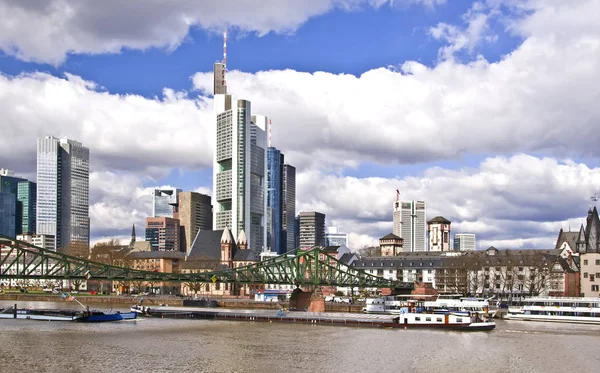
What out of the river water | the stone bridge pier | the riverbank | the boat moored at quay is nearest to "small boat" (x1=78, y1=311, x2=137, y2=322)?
the river water

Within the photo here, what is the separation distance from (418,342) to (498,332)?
16.2 metres

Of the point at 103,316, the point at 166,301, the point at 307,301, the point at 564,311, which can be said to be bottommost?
the point at 166,301

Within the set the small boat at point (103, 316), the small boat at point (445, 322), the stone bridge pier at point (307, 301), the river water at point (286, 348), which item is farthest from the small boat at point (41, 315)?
the small boat at point (445, 322)

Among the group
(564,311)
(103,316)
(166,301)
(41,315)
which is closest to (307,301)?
(103,316)

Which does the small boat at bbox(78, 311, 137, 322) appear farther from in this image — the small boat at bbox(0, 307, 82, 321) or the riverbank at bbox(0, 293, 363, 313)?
the riverbank at bbox(0, 293, 363, 313)

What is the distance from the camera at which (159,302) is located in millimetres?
159750

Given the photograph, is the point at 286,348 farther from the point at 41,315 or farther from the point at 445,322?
the point at 41,315

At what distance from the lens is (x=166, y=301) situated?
523 ft

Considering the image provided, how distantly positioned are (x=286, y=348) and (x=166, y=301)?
91.2 metres

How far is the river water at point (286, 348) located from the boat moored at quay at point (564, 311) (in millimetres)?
7848

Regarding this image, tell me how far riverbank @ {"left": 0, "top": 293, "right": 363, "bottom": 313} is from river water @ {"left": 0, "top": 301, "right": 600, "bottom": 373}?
4246 centimetres

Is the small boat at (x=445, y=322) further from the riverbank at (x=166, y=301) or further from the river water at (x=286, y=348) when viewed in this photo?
the riverbank at (x=166, y=301)

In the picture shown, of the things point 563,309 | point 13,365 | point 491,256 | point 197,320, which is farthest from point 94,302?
point 13,365

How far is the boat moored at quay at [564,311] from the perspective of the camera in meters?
106
